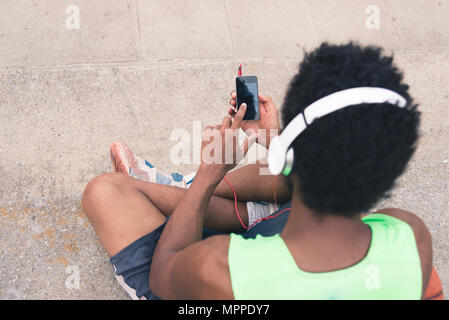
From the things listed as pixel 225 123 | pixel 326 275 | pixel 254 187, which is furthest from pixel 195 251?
pixel 254 187

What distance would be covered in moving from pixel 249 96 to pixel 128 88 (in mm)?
1124

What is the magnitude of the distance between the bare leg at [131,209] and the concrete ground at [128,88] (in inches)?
18.1

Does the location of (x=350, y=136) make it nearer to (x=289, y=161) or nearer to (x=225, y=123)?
(x=289, y=161)

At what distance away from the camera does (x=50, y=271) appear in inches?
79.4

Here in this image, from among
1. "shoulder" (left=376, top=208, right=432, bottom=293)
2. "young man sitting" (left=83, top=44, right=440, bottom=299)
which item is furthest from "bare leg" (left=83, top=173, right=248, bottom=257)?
"shoulder" (left=376, top=208, right=432, bottom=293)

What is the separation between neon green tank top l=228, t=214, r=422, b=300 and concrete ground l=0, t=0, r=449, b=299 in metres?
1.15

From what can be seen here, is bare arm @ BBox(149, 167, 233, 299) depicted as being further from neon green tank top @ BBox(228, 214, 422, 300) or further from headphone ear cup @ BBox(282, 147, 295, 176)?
headphone ear cup @ BBox(282, 147, 295, 176)

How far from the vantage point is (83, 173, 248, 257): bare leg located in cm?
166

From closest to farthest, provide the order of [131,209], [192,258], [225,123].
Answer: [192,258]
[225,123]
[131,209]

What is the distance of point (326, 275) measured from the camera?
1.08 meters

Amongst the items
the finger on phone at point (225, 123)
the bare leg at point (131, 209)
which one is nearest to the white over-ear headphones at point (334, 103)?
the finger on phone at point (225, 123)

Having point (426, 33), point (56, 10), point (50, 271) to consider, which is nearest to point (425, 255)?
point (50, 271)

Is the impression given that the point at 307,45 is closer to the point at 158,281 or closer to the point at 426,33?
the point at 426,33
